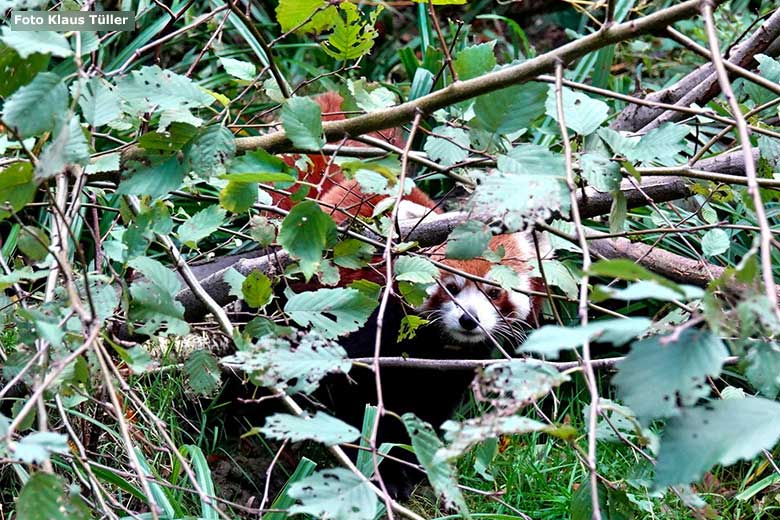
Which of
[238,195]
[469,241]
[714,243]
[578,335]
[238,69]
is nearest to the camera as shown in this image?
[578,335]

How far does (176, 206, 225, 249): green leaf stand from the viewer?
168cm

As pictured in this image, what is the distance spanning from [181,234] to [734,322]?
3.48 ft

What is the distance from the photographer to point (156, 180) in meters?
1.41

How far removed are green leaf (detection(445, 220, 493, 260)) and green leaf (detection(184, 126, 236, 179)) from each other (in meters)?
0.40

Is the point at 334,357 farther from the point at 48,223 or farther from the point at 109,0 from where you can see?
the point at 109,0

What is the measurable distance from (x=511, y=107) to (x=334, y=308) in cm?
45

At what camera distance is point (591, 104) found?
155cm

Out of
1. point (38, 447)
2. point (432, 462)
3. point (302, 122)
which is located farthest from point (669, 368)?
point (302, 122)

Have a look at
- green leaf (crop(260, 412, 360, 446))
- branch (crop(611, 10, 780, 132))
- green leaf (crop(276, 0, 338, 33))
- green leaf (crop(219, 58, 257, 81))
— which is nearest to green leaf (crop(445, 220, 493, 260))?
green leaf (crop(260, 412, 360, 446))

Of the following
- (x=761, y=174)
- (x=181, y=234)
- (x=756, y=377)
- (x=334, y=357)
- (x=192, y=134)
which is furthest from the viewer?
(x=761, y=174)

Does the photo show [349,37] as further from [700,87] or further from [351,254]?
[700,87]

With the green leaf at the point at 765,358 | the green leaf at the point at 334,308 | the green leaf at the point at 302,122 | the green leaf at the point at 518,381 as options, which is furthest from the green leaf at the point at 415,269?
the green leaf at the point at 765,358

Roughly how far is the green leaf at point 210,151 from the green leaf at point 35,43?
1.05 feet

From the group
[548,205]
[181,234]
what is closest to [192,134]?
[181,234]
